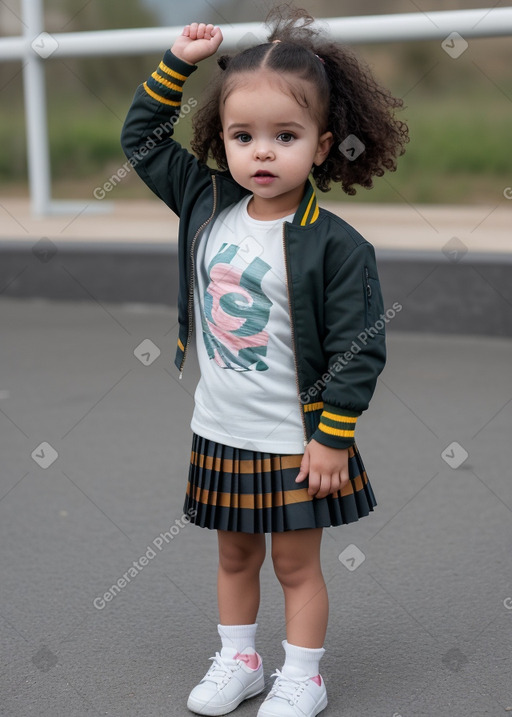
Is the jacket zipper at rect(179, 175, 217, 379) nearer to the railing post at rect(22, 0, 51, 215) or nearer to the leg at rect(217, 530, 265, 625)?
the leg at rect(217, 530, 265, 625)

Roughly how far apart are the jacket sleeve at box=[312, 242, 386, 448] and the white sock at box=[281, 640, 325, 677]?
0.42 metres

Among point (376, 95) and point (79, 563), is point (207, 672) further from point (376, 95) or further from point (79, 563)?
point (376, 95)

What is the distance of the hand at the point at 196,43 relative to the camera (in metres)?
1.90

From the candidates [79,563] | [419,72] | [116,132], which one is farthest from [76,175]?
[79,563]

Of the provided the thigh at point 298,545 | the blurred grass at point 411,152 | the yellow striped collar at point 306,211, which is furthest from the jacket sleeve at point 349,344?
the blurred grass at point 411,152

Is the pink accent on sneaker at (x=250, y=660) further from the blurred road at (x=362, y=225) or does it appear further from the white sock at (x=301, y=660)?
the blurred road at (x=362, y=225)

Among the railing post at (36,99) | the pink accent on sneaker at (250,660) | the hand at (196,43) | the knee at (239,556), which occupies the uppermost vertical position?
the railing post at (36,99)

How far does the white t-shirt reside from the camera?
1.85 meters

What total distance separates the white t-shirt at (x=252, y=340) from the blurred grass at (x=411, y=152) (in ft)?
27.6

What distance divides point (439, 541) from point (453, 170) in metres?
9.99

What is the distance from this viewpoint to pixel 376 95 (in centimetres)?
195

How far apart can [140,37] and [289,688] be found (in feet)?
15.6

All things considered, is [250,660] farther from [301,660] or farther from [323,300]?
[323,300]

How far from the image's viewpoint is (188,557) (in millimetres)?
2664
